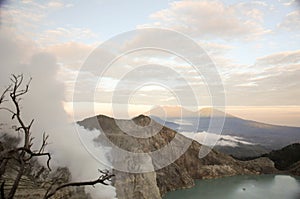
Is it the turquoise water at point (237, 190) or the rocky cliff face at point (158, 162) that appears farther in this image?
the turquoise water at point (237, 190)

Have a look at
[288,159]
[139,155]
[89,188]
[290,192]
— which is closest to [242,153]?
[288,159]

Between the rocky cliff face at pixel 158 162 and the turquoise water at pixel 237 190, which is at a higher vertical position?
the rocky cliff face at pixel 158 162

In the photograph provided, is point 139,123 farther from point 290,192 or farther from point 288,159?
point 288,159

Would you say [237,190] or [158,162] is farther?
[158,162]

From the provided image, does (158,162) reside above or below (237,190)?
above
